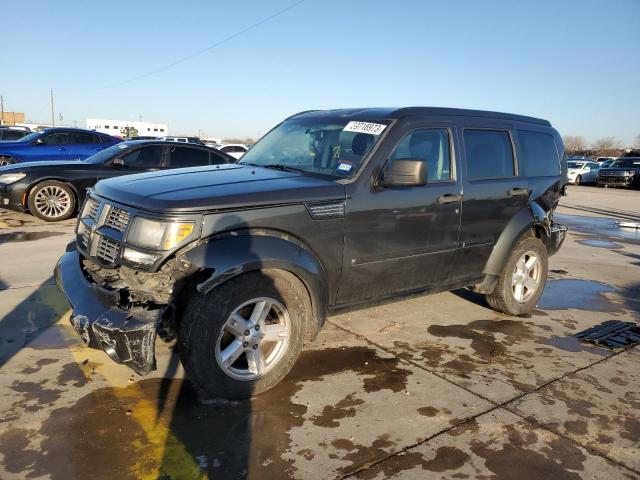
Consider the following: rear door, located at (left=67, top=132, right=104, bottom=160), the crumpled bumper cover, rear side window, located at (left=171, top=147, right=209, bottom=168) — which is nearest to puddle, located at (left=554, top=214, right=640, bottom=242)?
rear side window, located at (left=171, top=147, right=209, bottom=168)

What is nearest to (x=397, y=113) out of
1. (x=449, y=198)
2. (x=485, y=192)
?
(x=449, y=198)

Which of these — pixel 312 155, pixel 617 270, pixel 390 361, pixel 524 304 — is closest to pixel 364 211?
pixel 312 155

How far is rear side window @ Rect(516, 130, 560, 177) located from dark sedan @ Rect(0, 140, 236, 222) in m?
6.44

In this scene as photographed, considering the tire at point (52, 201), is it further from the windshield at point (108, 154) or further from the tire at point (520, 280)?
the tire at point (520, 280)

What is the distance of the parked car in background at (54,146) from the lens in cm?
1270

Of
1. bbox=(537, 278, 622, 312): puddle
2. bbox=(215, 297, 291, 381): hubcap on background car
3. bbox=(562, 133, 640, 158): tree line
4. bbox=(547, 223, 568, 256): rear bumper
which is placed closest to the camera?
bbox=(215, 297, 291, 381): hubcap on background car

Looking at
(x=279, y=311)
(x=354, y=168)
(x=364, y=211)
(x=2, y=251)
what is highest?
(x=354, y=168)

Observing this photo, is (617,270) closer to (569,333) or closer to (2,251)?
(569,333)

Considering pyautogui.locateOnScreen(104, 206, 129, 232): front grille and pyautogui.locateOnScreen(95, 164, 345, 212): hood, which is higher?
pyautogui.locateOnScreen(95, 164, 345, 212): hood

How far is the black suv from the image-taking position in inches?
122

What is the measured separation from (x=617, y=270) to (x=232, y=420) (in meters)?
6.78

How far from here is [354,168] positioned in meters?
3.86

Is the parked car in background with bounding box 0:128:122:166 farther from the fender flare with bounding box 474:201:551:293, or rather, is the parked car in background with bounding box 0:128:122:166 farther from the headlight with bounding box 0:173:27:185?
the fender flare with bounding box 474:201:551:293

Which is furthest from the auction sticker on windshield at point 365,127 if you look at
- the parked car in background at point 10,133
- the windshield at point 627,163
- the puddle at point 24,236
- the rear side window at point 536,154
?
the windshield at point 627,163
